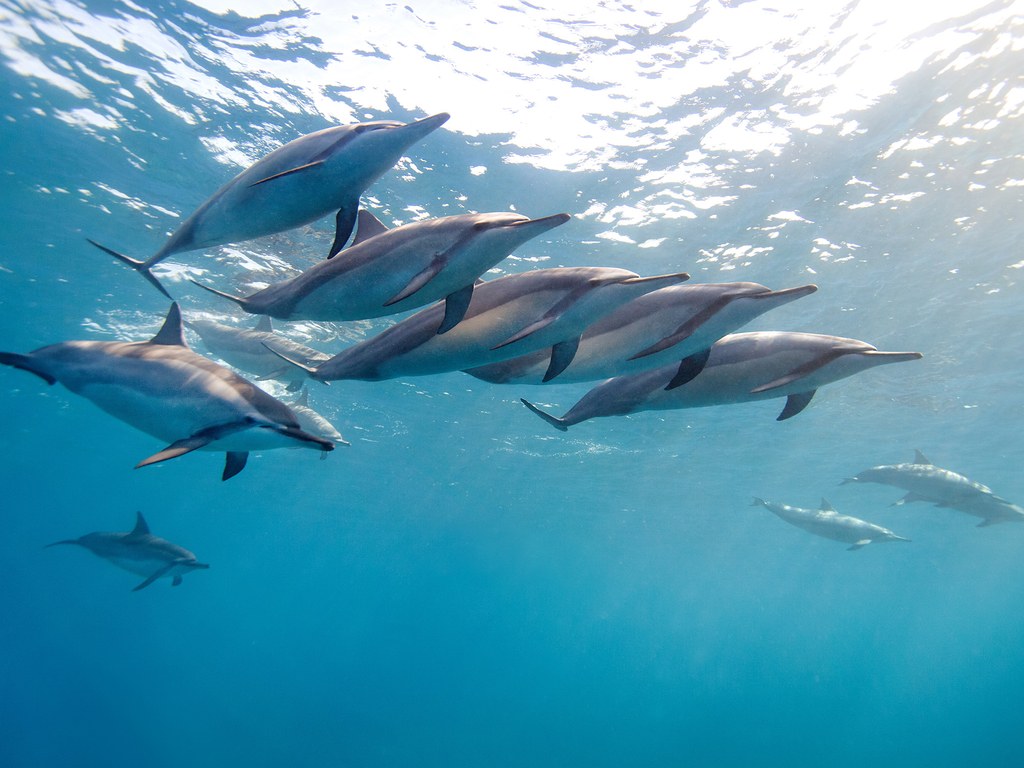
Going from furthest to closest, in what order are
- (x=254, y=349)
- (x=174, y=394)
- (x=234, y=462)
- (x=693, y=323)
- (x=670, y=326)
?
(x=254, y=349)
(x=234, y=462)
(x=174, y=394)
(x=670, y=326)
(x=693, y=323)

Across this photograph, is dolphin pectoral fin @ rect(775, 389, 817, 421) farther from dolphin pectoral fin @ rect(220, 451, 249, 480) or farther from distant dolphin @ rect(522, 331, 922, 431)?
dolphin pectoral fin @ rect(220, 451, 249, 480)

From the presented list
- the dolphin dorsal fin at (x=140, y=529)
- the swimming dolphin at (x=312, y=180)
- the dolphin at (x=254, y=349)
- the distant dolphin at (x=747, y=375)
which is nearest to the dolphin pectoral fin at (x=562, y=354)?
the distant dolphin at (x=747, y=375)

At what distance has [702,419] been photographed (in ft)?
80.1

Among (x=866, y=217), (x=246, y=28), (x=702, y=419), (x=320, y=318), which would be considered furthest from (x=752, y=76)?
(x=702, y=419)

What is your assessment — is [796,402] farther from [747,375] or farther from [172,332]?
[172,332]

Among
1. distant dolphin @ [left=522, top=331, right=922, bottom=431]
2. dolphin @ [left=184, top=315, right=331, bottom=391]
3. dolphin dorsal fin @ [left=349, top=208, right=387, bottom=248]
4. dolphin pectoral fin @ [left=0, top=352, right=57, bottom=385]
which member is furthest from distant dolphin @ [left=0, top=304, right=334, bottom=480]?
dolphin @ [left=184, top=315, right=331, bottom=391]

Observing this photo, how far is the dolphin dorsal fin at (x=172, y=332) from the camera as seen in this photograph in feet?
14.3

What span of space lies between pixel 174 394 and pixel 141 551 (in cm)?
1023

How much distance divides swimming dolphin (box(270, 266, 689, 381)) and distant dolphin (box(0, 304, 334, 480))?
0.67 metres

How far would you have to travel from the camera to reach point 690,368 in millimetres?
3104

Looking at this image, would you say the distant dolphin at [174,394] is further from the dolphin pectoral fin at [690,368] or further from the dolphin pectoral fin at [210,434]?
the dolphin pectoral fin at [690,368]

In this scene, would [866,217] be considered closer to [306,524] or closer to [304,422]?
[304,422]

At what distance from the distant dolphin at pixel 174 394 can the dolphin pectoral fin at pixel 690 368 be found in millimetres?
2041

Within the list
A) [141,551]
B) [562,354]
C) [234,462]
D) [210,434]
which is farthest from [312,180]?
[141,551]
